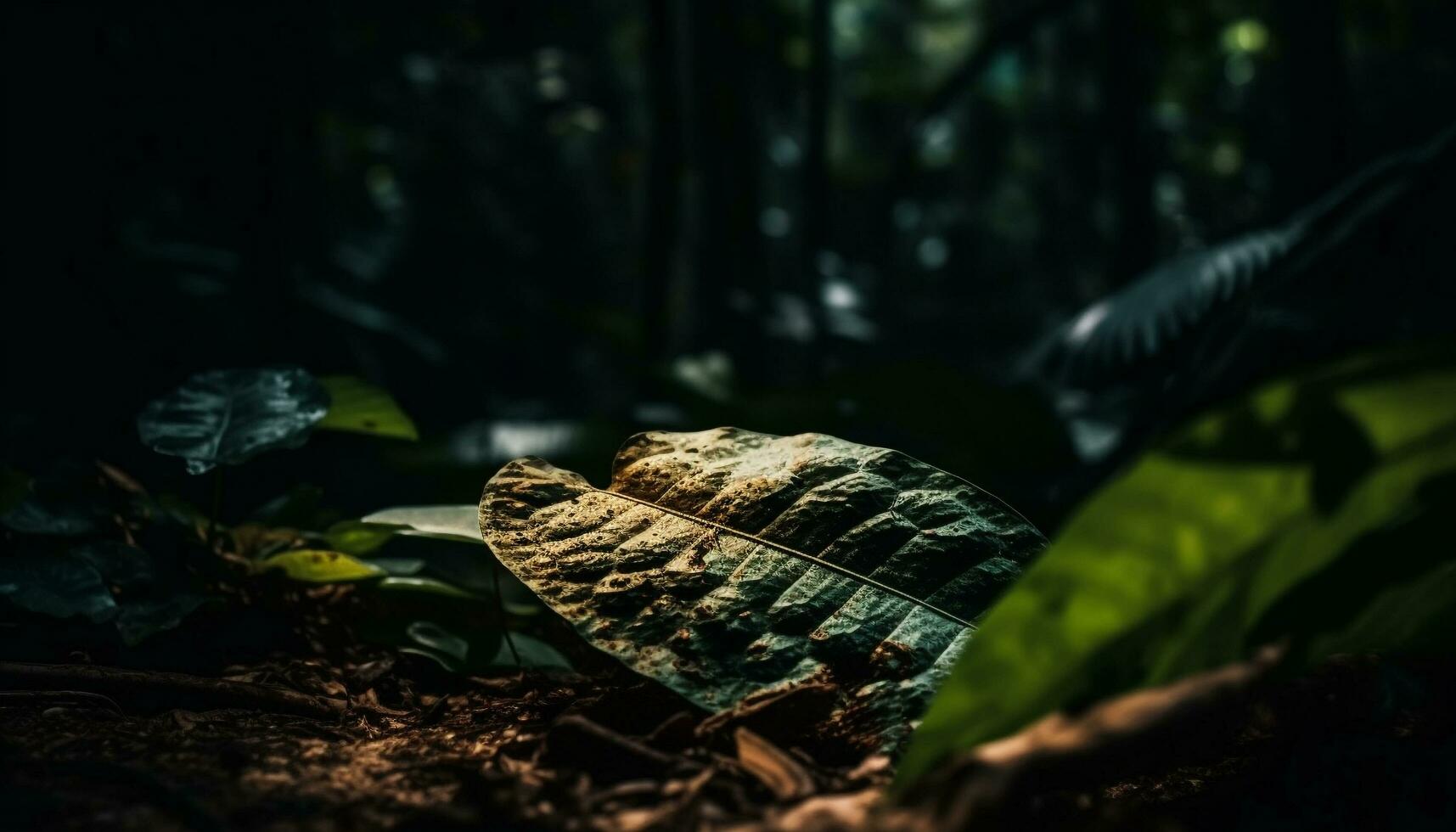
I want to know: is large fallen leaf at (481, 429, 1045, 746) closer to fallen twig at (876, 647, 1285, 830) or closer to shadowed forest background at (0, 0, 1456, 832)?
shadowed forest background at (0, 0, 1456, 832)

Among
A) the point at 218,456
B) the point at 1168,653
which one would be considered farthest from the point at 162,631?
the point at 1168,653

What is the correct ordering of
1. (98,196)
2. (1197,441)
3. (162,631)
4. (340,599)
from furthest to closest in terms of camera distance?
(98,196)
(340,599)
(162,631)
(1197,441)

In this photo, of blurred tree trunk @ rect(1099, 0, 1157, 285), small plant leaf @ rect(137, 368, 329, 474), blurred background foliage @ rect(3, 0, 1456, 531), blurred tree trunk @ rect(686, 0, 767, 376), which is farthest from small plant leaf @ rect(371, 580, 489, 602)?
blurred tree trunk @ rect(1099, 0, 1157, 285)

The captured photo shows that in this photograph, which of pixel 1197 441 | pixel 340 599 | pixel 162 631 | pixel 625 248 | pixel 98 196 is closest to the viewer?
pixel 1197 441

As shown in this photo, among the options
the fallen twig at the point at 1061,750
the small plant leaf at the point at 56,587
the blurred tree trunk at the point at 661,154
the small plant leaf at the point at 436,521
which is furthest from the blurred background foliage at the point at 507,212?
the fallen twig at the point at 1061,750

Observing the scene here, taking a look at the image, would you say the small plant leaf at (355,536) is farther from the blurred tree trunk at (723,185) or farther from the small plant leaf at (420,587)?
the blurred tree trunk at (723,185)

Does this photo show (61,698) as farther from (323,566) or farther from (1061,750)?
(1061,750)

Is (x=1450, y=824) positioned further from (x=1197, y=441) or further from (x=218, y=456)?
(x=218, y=456)
